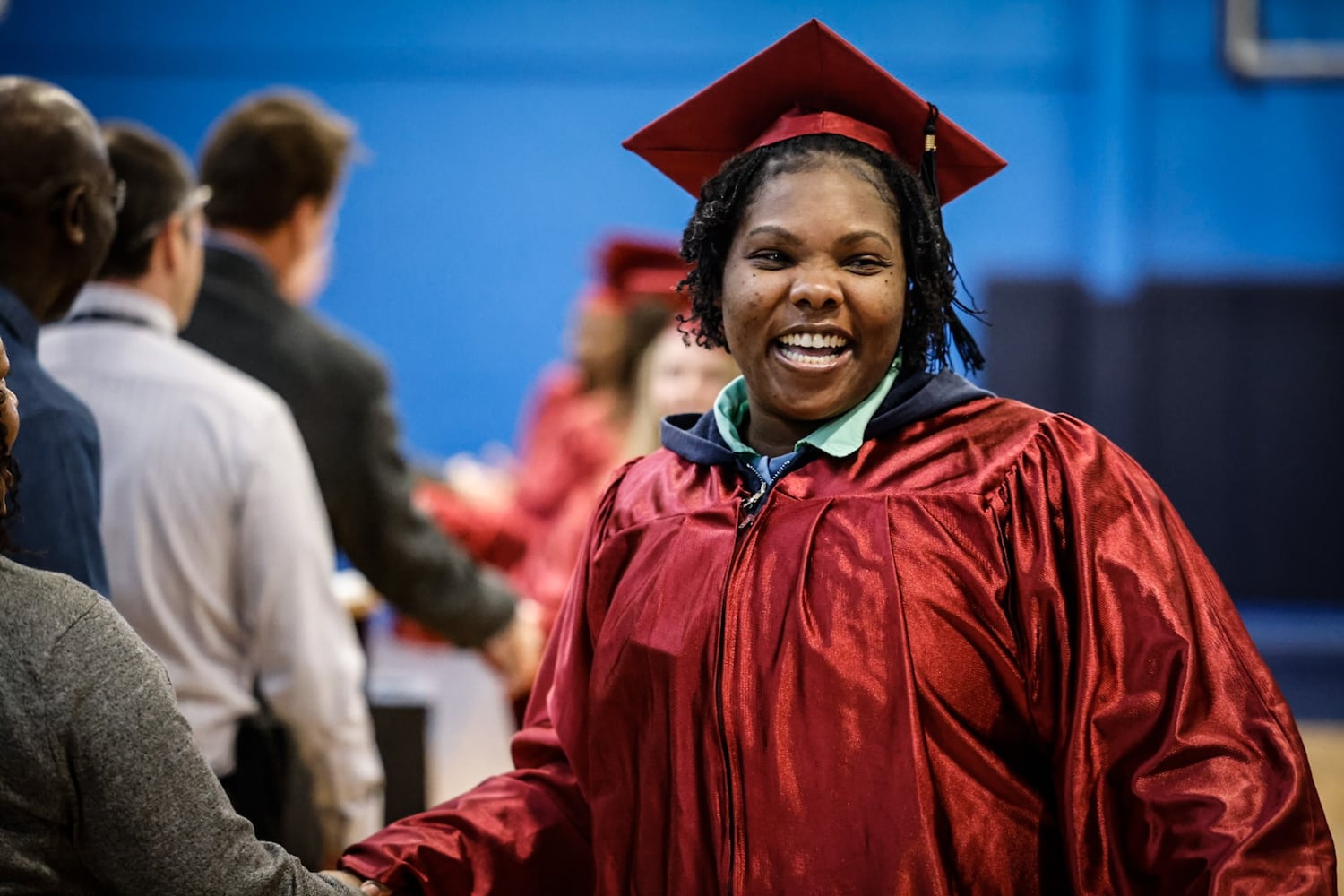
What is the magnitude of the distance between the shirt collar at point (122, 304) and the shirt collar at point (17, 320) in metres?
0.59

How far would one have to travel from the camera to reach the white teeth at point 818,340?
71.1 inches

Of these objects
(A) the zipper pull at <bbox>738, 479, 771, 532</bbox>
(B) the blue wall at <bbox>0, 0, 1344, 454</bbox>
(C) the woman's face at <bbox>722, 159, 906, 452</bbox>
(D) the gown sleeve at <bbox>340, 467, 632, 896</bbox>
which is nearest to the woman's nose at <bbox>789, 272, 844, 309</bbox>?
(C) the woman's face at <bbox>722, 159, 906, 452</bbox>

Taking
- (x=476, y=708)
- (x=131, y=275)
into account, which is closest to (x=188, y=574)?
(x=131, y=275)

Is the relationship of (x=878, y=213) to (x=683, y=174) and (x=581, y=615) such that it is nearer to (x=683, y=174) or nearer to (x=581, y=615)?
(x=683, y=174)

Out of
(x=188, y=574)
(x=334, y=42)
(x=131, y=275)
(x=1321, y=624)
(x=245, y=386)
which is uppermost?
(x=334, y=42)

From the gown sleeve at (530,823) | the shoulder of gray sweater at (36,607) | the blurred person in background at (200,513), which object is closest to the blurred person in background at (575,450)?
the blurred person in background at (200,513)

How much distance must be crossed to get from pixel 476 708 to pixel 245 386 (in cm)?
412

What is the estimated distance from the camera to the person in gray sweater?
4.62ft

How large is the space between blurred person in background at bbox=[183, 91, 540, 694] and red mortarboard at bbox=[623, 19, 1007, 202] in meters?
1.53

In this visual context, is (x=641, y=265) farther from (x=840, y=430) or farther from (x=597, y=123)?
(x=597, y=123)

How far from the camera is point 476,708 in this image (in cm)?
661

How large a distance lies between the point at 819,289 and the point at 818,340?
0.07 m

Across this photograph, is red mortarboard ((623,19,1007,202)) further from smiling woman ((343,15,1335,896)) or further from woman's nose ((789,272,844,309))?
woman's nose ((789,272,844,309))

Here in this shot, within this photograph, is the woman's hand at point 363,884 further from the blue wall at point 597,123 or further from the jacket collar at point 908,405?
the blue wall at point 597,123
